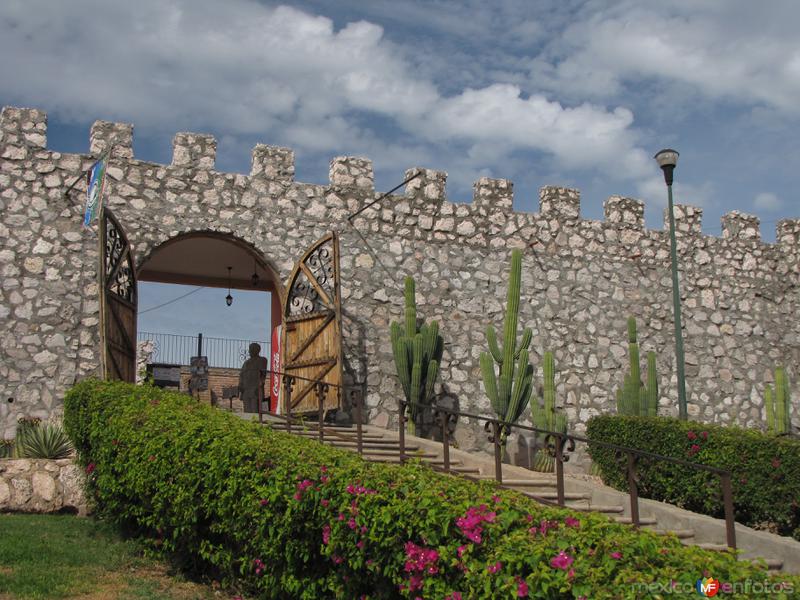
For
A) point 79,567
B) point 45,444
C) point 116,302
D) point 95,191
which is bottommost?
point 79,567

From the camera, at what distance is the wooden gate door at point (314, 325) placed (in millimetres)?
12516

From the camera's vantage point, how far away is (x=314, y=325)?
13.0m

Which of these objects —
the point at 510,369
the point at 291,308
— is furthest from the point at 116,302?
the point at 510,369

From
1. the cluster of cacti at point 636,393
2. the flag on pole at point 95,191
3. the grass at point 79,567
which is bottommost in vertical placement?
the grass at point 79,567

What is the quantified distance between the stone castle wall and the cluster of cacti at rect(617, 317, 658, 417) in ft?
2.86

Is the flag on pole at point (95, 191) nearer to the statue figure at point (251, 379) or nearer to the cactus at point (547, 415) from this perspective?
the statue figure at point (251, 379)

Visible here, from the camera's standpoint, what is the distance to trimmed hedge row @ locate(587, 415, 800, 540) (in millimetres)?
10172

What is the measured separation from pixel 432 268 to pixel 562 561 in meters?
10.1

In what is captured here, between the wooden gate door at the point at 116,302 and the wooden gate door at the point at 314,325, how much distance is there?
7.16ft

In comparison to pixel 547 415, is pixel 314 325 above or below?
above

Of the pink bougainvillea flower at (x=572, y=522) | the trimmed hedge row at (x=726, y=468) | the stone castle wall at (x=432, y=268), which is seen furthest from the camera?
the stone castle wall at (x=432, y=268)

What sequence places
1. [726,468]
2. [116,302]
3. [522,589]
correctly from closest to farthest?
[522,589] → [726,468] → [116,302]

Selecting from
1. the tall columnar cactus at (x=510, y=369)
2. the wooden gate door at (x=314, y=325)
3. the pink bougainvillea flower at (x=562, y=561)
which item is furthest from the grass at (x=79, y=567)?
the tall columnar cactus at (x=510, y=369)

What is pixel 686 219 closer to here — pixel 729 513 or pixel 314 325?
pixel 314 325
